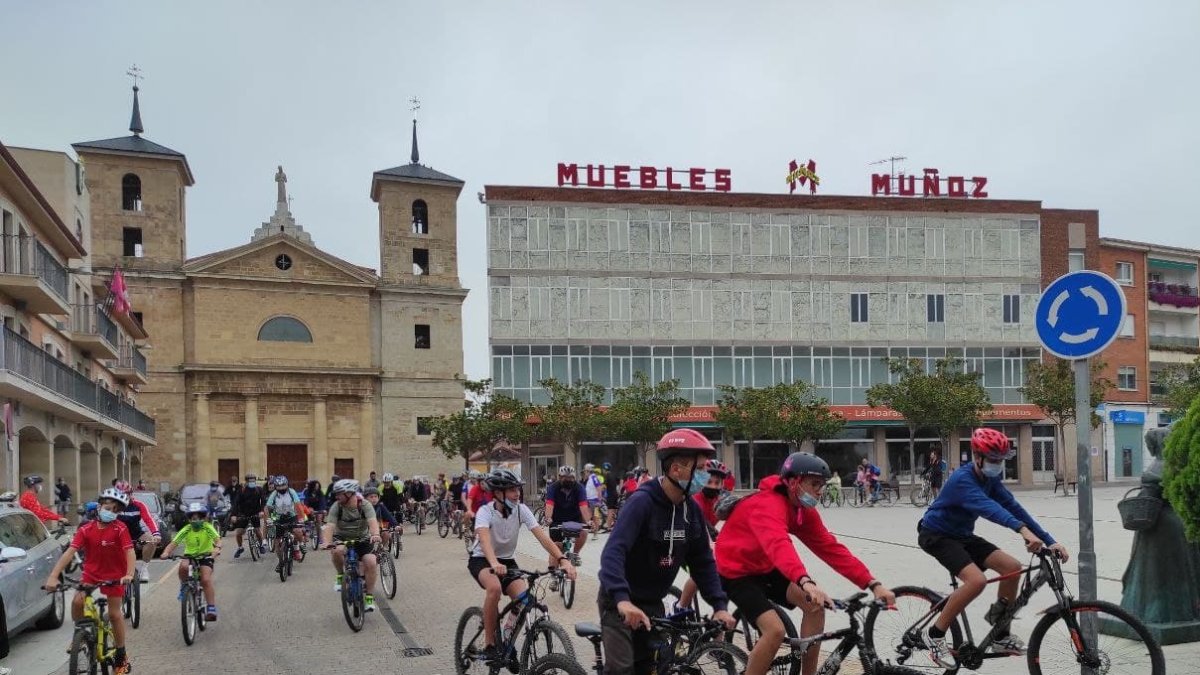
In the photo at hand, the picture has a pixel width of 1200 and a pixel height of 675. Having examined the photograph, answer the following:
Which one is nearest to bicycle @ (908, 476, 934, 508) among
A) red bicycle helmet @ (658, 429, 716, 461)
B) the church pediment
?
red bicycle helmet @ (658, 429, 716, 461)

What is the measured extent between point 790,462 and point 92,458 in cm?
3997

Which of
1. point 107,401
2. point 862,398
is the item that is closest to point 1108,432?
point 862,398

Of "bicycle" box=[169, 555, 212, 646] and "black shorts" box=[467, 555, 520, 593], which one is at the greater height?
"black shorts" box=[467, 555, 520, 593]

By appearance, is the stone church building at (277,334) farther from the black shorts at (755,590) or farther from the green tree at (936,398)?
the black shorts at (755,590)

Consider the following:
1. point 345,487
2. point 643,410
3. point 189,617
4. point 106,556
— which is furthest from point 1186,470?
point 643,410

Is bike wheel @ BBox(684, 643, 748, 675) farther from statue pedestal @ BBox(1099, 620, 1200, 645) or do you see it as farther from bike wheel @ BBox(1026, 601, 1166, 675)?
statue pedestal @ BBox(1099, 620, 1200, 645)

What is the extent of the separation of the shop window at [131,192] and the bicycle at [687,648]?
55.7m

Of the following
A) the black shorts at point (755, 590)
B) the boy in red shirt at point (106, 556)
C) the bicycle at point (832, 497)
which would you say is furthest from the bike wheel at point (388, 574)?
the bicycle at point (832, 497)

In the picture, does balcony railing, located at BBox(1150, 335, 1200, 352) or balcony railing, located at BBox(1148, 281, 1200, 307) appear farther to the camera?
balcony railing, located at BBox(1148, 281, 1200, 307)

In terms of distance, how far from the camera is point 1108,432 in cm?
5562

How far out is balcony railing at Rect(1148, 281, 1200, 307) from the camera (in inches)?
2299

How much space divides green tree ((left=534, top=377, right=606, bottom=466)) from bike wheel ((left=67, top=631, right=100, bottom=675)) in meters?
37.0

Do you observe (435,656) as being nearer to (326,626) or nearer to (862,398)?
(326,626)

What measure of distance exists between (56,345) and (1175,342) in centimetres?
5824
